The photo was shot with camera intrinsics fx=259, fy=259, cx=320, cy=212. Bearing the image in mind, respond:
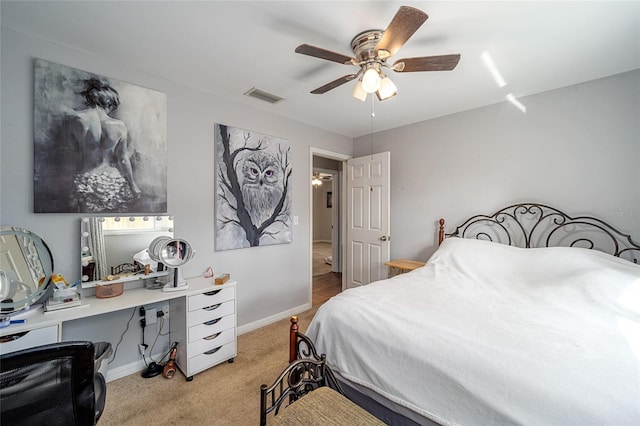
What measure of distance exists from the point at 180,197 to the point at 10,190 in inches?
40.3

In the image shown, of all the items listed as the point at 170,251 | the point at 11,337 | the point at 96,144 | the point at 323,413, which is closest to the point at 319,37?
the point at 96,144

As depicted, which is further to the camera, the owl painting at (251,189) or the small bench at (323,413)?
the owl painting at (251,189)

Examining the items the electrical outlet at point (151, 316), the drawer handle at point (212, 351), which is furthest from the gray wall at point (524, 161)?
the electrical outlet at point (151, 316)

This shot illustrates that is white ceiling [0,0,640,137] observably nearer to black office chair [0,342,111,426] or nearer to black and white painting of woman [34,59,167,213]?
black and white painting of woman [34,59,167,213]

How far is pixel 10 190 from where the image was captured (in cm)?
169

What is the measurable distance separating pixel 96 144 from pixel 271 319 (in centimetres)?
242

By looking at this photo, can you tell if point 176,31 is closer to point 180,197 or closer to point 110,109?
point 110,109

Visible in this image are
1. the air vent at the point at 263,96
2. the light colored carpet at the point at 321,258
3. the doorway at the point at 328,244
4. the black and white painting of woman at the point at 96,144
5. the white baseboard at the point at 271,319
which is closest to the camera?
the black and white painting of woman at the point at 96,144

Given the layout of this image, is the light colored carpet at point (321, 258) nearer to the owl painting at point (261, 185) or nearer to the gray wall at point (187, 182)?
the gray wall at point (187, 182)

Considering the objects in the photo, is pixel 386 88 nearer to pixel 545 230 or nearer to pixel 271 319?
pixel 545 230

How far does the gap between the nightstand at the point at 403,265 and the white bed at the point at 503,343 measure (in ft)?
2.94

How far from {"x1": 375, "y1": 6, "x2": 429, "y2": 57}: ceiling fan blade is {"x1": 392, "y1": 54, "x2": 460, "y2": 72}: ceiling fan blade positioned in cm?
13

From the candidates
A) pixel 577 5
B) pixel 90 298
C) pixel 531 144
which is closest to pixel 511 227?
pixel 531 144

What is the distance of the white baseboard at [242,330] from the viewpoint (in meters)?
2.06
